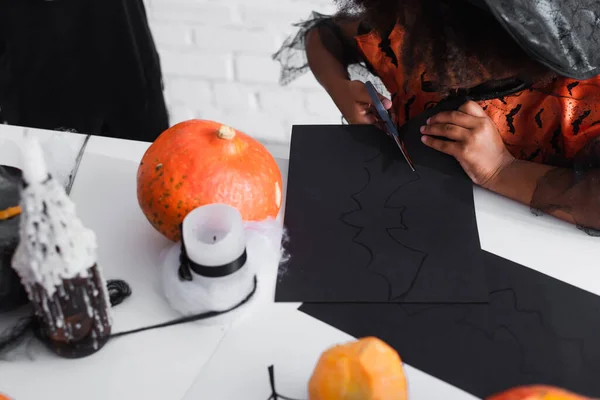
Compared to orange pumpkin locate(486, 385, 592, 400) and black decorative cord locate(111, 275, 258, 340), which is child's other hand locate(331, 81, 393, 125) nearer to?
black decorative cord locate(111, 275, 258, 340)

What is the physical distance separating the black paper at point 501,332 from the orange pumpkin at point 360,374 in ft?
0.26

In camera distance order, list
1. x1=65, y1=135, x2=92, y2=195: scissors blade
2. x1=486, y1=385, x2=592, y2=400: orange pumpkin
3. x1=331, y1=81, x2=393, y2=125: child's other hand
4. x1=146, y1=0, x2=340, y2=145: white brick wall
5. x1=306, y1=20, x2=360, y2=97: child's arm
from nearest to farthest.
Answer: x1=486, y1=385, x2=592, y2=400: orange pumpkin < x1=65, y1=135, x2=92, y2=195: scissors blade < x1=331, y1=81, x2=393, y2=125: child's other hand < x1=306, y1=20, x2=360, y2=97: child's arm < x1=146, y1=0, x2=340, y2=145: white brick wall

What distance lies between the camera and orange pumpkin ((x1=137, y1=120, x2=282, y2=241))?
575 mm

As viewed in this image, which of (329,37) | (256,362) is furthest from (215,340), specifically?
(329,37)

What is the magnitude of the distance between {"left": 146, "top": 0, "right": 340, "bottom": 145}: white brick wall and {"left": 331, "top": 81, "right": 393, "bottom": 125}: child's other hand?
2.01 ft

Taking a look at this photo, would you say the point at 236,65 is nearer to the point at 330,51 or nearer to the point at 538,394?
the point at 330,51

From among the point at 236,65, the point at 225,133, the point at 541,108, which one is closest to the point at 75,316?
the point at 225,133

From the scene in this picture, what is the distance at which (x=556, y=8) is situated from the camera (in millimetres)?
505

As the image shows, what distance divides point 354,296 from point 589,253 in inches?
10.3

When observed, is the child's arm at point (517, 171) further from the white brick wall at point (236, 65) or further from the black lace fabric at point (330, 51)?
the white brick wall at point (236, 65)

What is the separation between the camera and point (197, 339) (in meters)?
0.55

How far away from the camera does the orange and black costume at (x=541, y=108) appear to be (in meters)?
0.67

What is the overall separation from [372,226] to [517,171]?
200 millimetres

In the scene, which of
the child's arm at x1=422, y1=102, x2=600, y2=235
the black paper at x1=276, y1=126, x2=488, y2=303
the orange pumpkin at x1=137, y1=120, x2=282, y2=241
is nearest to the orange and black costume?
the child's arm at x1=422, y1=102, x2=600, y2=235
